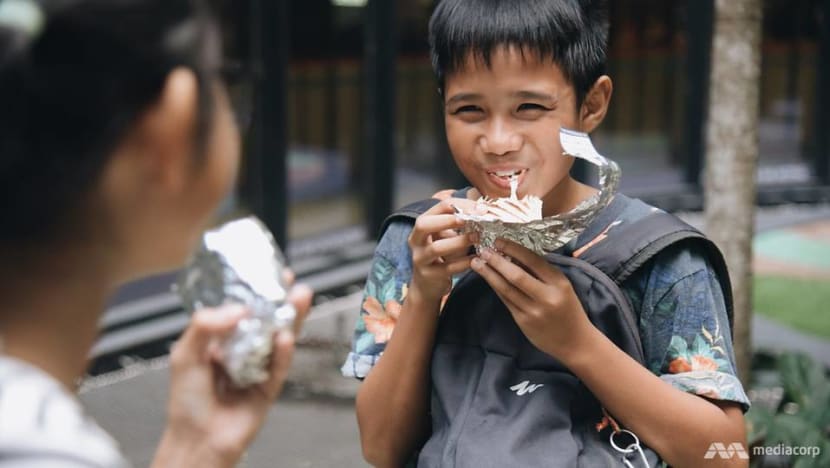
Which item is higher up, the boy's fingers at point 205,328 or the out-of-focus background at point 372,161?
the boy's fingers at point 205,328

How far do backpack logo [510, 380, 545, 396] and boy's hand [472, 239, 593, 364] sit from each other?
0.08 m

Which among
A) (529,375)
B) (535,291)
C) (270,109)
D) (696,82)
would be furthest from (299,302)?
(696,82)

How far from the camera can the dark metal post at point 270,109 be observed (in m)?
7.98

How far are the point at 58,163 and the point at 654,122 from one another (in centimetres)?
1110

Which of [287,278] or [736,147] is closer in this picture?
[287,278]

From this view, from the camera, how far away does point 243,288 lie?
133 cm

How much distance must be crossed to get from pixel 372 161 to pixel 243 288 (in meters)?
7.77

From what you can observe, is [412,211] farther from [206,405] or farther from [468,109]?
[206,405]

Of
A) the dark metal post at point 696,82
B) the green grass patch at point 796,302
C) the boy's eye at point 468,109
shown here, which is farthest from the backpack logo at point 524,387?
the dark metal post at point 696,82

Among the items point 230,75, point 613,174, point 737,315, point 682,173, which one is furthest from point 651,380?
point 682,173

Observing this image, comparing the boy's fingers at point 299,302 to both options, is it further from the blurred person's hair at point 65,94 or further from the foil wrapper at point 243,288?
the blurred person's hair at point 65,94

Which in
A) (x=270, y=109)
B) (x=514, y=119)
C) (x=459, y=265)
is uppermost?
(x=514, y=119)

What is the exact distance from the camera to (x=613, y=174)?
1855 millimetres

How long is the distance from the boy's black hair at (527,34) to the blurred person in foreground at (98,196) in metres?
0.79
